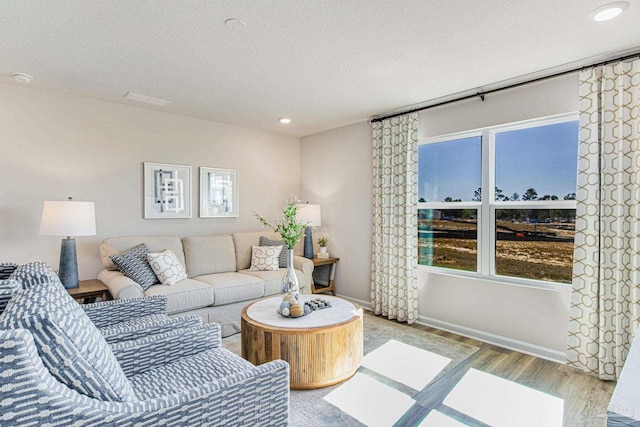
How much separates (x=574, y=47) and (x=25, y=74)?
4.31 meters

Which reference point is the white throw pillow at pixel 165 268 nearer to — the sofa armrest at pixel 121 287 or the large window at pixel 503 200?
the sofa armrest at pixel 121 287

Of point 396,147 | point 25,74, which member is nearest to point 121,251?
point 25,74

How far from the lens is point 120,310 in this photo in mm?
2291

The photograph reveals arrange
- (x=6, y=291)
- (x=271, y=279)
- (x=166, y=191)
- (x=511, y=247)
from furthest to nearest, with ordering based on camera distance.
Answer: (x=166, y=191) → (x=271, y=279) → (x=511, y=247) → (x=6, y=291)

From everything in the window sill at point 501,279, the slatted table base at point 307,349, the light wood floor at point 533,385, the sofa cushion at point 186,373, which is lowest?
the light wood floor at point 533,385

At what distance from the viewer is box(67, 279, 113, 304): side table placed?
9.66 feet

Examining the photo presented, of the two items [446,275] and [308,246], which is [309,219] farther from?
[446,275]

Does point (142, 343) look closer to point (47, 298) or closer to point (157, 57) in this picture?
point (47, 298)

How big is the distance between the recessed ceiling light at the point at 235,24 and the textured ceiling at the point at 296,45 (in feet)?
0.12

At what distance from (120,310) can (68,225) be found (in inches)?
45.9

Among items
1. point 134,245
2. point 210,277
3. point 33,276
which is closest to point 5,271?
point 33,276

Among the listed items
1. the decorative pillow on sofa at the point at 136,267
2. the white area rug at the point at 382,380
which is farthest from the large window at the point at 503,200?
the decorative pillow on sofa at the point at 136,267

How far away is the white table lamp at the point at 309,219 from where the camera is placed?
15.2ft

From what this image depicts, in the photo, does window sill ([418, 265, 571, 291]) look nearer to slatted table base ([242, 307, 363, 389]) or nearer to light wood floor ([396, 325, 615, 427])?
light wood floor ([396, 325, 615, 427])
